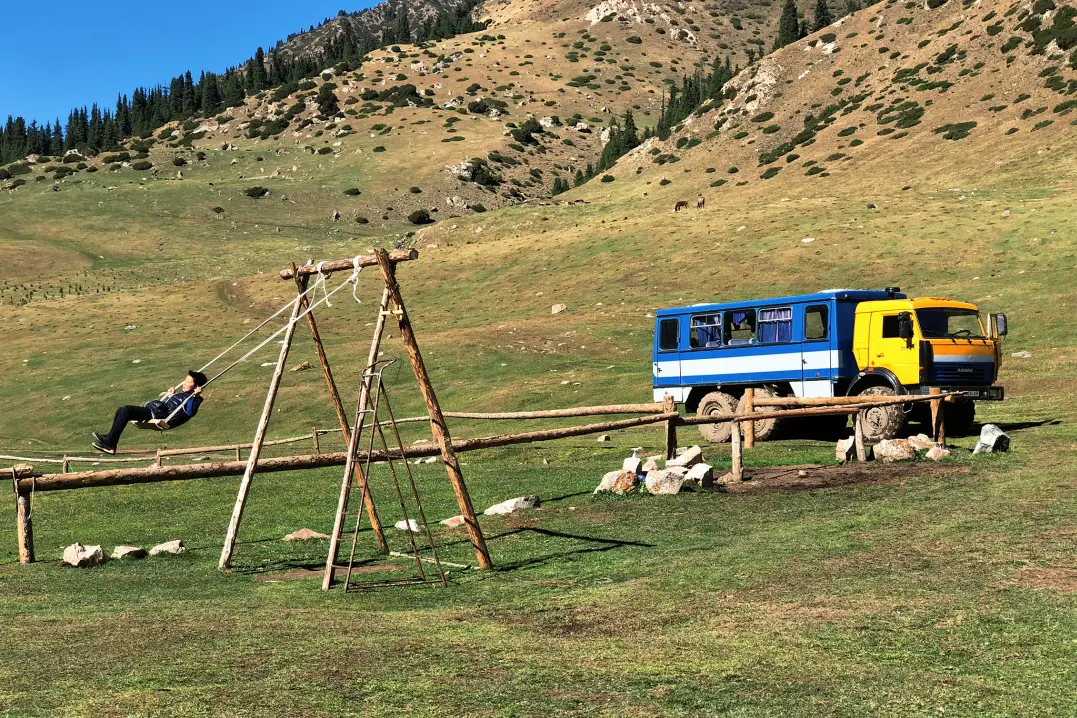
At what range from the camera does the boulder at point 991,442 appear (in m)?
18.8

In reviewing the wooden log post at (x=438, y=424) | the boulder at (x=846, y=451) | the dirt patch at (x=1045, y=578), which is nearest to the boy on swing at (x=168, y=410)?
the wooden log post at (x=438, y=424)

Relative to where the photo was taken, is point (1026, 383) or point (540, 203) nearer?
point (1026, 383)

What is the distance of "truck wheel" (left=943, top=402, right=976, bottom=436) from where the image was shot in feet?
78.3

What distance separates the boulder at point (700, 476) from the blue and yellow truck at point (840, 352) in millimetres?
6504

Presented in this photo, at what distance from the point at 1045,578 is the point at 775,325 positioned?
51.9 ft

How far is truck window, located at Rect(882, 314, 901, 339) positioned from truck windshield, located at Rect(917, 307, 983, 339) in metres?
0.50

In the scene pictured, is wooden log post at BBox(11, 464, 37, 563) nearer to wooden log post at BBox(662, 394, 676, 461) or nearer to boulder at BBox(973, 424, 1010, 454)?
wooden log post at BBox(662, 394, 676, 461)

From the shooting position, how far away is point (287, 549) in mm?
14797

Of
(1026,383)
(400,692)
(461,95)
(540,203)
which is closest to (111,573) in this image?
(400,692)

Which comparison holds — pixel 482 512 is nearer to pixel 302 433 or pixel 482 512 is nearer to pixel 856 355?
pixel 856 355

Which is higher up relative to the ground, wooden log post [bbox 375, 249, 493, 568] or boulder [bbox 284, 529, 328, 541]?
wooden log post [bbox 375, 249, 493, 568]

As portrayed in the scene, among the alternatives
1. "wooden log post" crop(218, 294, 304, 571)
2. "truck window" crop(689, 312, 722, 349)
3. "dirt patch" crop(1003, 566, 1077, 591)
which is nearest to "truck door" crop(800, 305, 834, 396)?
"truck window" crop(689, 312, 722, 349)

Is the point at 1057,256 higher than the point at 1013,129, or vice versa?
the point at 1013,129

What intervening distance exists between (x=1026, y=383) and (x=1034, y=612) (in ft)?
75.5
